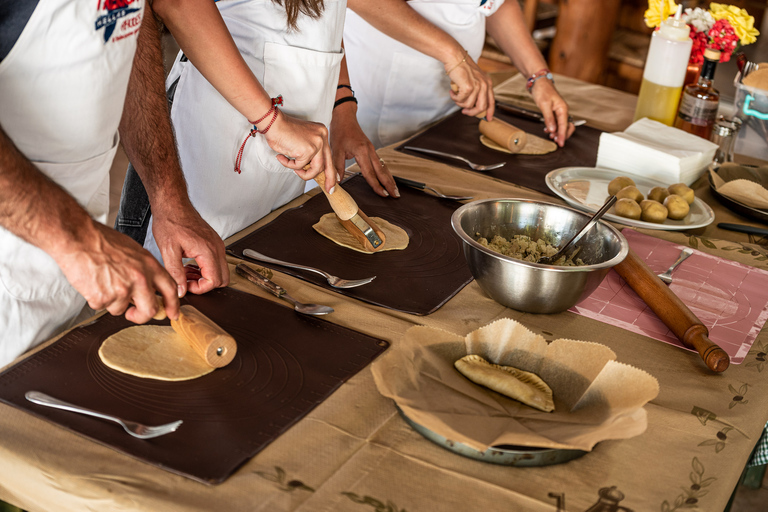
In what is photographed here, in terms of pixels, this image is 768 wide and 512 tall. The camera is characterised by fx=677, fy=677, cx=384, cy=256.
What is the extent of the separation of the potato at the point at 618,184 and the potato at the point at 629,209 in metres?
0.09

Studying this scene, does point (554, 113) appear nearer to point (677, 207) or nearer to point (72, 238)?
point (677, 207)

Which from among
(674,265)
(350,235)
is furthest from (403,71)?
(674,265)

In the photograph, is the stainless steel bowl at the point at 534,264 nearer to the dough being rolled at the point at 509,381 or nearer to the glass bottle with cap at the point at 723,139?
the dough being rolled at the point at 509,381

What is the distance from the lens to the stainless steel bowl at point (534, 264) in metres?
1.05

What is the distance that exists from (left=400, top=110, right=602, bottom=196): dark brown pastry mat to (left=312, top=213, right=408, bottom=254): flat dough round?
18.1 inches

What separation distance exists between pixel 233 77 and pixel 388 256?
45 cm

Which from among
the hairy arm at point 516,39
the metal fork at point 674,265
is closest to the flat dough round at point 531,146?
the hairy arm at point 516,39

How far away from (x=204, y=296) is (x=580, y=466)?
0.61m

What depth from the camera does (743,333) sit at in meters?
1.14

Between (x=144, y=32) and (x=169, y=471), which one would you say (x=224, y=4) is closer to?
(x=144, y=32)

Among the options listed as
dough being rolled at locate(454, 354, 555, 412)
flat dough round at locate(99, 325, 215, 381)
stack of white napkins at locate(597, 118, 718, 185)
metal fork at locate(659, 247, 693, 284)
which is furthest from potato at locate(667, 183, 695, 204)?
flat dough round at locate(99, 325, 215, 381)

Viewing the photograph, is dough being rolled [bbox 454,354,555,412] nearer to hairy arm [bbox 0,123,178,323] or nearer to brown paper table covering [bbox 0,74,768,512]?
brown paper table covering [bbox 0,74,768,512]

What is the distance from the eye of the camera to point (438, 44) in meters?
1.86

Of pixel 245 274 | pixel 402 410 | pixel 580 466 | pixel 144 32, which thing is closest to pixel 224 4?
pixel 144 32
